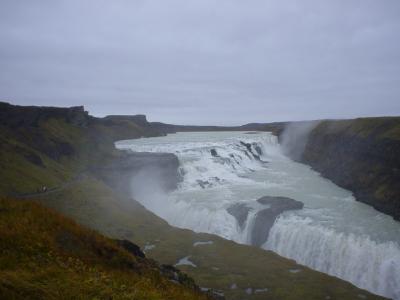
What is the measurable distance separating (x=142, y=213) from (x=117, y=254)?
27302mm

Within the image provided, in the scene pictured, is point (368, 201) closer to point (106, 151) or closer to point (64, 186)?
point (64, 186)

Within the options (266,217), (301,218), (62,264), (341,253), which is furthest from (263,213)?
(62,264)

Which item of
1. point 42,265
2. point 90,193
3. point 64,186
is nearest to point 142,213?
point 90,193

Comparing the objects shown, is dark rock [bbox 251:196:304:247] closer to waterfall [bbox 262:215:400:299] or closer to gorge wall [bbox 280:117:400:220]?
waterfall [bbox 262:215:400:299]

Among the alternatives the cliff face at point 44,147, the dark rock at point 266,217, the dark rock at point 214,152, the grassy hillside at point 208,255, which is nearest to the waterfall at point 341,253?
the dark rock at point 266,217

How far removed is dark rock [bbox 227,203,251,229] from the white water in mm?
555

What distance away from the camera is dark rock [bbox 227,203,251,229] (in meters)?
37.6

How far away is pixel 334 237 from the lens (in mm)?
30594

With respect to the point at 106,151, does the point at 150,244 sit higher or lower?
lower

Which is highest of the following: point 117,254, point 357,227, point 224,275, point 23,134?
point 23,134

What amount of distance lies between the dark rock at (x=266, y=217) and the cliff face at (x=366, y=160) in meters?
10.1

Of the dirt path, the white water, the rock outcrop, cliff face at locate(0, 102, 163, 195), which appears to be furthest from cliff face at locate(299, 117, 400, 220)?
cliff face at locate(0, 102, 163, 195)

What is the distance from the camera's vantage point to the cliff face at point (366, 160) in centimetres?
4250

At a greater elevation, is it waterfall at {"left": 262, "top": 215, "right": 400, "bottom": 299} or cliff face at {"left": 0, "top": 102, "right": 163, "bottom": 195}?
cliff face at {"left": 0, "top": 102, "right": 163, "bottom": 195}
